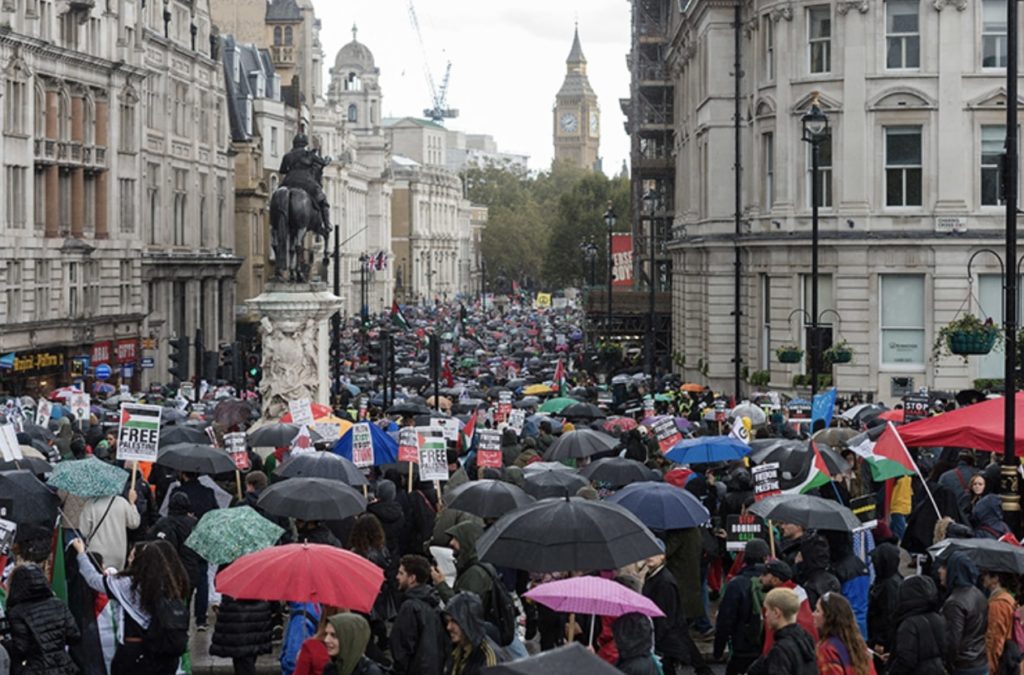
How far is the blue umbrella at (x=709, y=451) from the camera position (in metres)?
22.9

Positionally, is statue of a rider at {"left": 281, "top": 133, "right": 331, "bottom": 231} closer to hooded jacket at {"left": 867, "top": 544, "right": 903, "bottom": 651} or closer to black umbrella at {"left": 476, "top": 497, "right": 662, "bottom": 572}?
black umbrella at {"left": 476, "top": 497, "right": 662, "bottom": 572}

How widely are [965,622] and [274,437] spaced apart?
45.7 feet

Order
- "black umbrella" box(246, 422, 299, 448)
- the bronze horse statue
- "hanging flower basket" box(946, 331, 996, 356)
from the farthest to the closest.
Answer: the bronze horse statue → "hanging flower basket" box(946, 331, 996, 356) → "black umbrella" box(246, 422, 299, 448)

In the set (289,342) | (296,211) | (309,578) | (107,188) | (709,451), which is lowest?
(309,578)

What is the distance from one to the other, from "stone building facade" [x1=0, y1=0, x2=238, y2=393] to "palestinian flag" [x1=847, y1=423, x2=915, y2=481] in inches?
1423

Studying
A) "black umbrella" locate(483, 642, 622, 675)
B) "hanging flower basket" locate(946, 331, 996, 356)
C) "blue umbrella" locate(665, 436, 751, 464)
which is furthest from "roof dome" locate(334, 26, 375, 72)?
"black umbrella" locate(483, 642, 622, 675)

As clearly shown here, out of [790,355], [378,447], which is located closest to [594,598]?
[378,447]

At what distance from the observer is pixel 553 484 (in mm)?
20031

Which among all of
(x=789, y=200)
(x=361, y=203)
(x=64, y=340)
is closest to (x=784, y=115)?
(x=789, y=200)

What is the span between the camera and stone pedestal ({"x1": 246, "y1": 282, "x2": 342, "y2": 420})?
111 feet

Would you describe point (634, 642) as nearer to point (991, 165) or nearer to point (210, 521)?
point (210, 521)

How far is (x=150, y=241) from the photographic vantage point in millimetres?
71062

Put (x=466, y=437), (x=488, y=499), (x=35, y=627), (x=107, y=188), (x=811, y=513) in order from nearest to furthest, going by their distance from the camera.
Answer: (x=35, y=627), (x=811, y=513), (x=488, y=499), (x=466, y=437), (x=107, y=188)

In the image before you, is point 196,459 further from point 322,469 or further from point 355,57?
point 355,57
